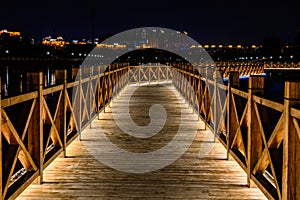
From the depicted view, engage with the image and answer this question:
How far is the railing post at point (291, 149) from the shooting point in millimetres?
3117

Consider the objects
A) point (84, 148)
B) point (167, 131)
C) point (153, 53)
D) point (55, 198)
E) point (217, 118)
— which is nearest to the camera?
point (55, 198)

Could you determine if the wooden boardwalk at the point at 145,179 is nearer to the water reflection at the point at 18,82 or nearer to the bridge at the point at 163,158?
the bridge at the point at 163,158

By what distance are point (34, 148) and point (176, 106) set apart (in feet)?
26.2

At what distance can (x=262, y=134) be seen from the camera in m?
3.90

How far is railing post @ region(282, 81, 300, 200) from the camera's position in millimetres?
3117

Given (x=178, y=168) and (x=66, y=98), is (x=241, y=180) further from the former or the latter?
(x=66, y=98)

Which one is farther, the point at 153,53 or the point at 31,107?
the point at 153,53

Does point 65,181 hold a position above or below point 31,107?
below

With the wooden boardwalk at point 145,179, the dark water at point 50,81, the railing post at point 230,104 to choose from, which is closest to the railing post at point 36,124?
the dark water at point 50,81

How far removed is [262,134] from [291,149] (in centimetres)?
78

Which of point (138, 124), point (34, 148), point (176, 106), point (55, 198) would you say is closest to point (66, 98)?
point (34, 148)

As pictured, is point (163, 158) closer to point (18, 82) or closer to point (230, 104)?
point (230, 104)

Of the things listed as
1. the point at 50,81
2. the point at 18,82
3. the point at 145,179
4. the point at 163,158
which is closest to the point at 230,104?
the point at 163,158

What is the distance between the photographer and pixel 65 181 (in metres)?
4.67
